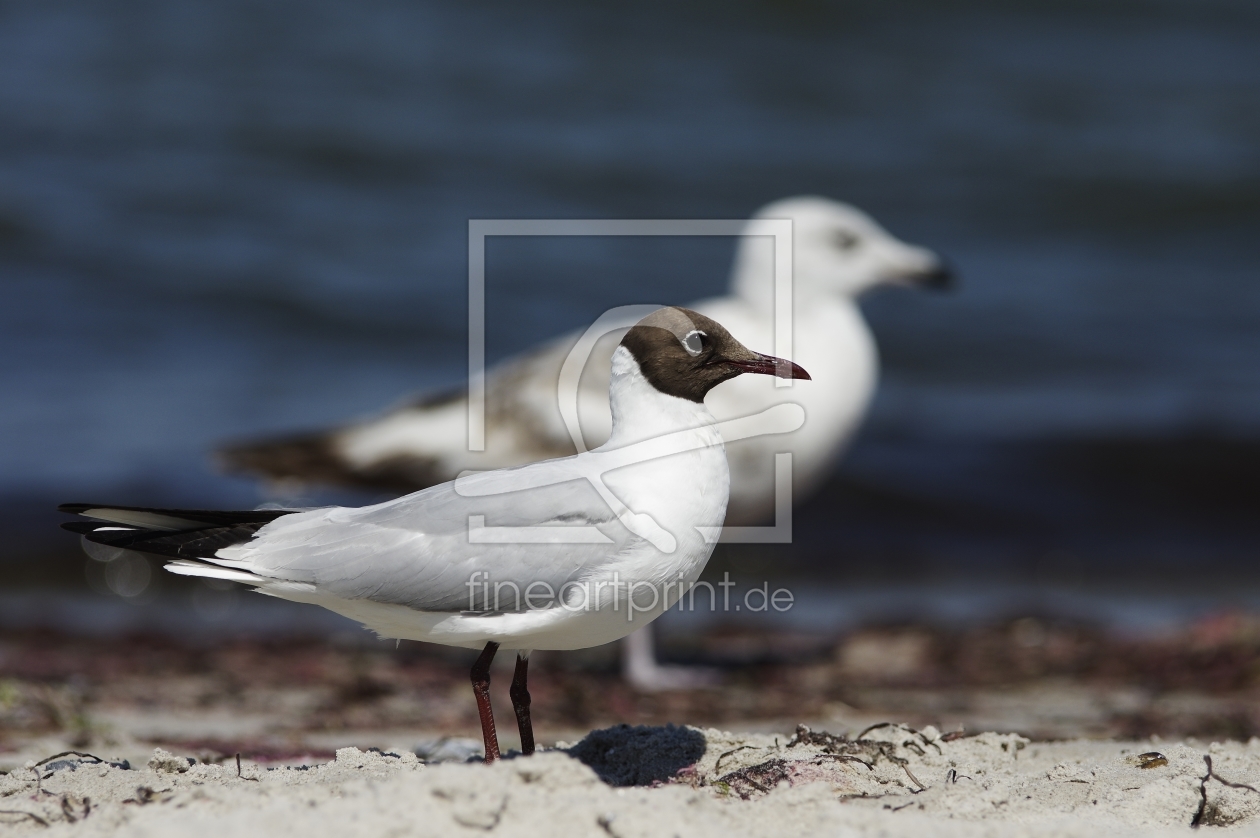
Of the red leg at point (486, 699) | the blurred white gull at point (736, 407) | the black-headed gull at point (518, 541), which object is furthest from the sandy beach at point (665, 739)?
the blurred white gull at point (736, 407)

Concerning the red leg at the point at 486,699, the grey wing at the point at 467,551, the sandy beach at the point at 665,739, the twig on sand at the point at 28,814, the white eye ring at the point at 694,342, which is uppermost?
the white eye ring at the point at 694,342

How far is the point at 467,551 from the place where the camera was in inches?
137

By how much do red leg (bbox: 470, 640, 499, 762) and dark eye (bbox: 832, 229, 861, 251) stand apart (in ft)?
15.0

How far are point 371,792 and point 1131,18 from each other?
64.0ft

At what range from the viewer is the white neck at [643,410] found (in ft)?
12.3

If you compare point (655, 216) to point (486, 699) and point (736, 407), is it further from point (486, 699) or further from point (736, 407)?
point (486, 699)

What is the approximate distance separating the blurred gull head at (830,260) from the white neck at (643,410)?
368cm

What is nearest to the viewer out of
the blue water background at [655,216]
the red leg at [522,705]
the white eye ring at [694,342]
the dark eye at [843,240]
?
the red leg at [522,705]

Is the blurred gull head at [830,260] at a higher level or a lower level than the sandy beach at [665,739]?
higher

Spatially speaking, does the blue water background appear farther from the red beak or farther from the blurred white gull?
the red beak

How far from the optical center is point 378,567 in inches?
138

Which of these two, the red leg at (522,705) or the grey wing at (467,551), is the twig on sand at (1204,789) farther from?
the red leg at (522,705)

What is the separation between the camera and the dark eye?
763cm

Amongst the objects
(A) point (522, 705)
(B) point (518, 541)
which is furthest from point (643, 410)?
(A) point (522, 705)
